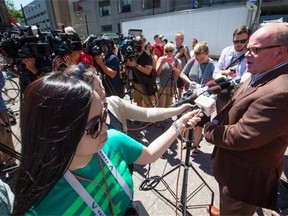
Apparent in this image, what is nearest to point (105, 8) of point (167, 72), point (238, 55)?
point (167, 72)

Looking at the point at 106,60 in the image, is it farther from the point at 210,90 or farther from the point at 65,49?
the point at 210,90

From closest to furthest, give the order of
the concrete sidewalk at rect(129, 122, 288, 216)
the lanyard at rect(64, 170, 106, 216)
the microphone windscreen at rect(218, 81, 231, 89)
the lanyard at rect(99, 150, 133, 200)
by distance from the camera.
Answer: the lanyard at rect(64, 170, 106, 216)
the lanyard at rect(99, 150, 133, 200)
the microphone windscreen at rect(218, 81, 231, 89)
the concrete sidewalk at rect(129, 122, 288, 216)

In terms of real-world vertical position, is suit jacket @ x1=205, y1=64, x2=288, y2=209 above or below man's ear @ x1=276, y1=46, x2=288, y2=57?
below

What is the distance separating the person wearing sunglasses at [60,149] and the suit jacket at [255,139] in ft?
2.96

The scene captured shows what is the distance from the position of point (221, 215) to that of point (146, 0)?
29.5 metres

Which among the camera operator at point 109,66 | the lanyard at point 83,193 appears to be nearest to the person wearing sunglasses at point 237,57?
the camera operator at point 109,66

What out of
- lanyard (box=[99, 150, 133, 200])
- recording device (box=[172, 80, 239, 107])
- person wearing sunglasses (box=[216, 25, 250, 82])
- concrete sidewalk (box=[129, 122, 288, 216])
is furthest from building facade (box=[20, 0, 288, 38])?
lanyard (box=[99, 150, 133, 200])

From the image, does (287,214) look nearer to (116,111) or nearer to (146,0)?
(116,111)

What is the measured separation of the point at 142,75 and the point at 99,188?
9.79ft

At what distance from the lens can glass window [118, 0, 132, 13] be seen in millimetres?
29008

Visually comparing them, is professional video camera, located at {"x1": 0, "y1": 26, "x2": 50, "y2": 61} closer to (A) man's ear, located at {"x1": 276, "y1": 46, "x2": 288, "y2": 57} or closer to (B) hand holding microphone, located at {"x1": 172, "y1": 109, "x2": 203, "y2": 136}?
(B) hand holding microphone, located at {"x1": 172, "y1": 109, "x2": 203, "y2": 136}

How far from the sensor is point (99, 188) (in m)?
0.91

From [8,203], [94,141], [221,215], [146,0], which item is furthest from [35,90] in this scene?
[146,0]

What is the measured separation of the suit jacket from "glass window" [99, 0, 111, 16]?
35.0m
